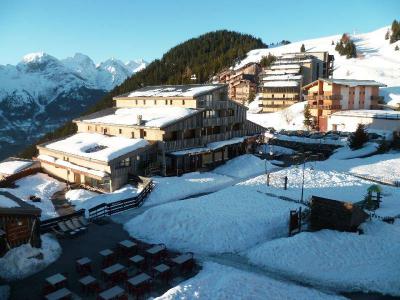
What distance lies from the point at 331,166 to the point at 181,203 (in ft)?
70.7

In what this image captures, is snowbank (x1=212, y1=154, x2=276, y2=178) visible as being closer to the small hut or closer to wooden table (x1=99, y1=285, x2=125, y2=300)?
the small hut

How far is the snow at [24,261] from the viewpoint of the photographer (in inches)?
761

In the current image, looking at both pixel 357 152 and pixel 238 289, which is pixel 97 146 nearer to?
pixel 238 289

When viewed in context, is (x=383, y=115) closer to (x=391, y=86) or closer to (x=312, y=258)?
(x=391, y=86)

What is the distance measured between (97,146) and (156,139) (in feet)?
21.3

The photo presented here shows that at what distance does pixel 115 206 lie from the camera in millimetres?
29672

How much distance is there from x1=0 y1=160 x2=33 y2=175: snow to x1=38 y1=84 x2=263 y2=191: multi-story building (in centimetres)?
277

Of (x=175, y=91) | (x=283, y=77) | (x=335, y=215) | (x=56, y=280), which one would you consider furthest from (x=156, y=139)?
(x=283, y=77)

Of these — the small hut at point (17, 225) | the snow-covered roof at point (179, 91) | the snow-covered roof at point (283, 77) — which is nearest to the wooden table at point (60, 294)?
the small hut at point (17, 225)

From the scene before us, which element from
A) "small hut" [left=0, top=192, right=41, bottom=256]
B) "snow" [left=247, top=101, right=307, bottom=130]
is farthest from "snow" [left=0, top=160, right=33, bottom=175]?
"snow" [left=247, top=101, right=307, bottom=130]

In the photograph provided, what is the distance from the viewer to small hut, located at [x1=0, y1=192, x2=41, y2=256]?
792 inches

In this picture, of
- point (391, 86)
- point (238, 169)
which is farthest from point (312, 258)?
point (391, 86)

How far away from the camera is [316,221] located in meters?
24.1

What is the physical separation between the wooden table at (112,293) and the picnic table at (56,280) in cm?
241
